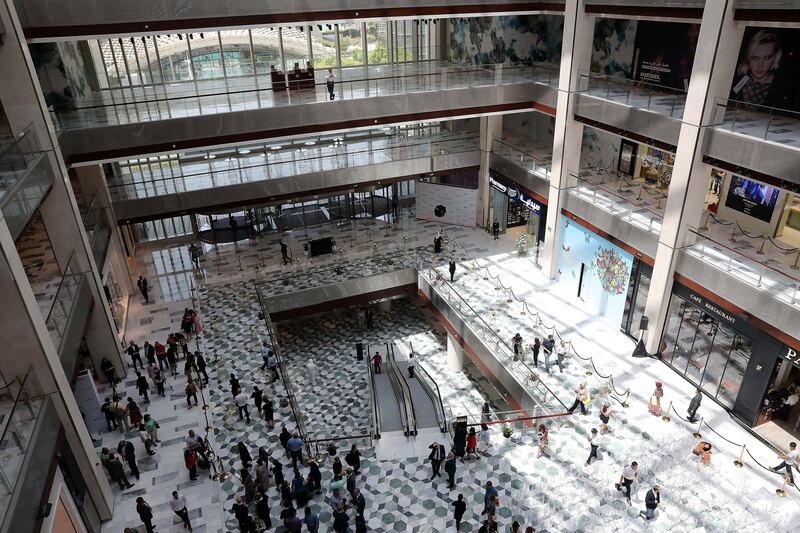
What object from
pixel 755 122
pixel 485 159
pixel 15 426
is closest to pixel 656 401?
pixel 755 122

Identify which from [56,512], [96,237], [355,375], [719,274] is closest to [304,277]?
[355,375]

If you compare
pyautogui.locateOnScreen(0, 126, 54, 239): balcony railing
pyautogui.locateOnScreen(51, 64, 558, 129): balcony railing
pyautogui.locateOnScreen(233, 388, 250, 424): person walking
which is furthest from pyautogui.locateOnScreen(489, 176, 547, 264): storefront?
pyautogui.locateOnScreen(0, 126, 54, 239): balcony railing

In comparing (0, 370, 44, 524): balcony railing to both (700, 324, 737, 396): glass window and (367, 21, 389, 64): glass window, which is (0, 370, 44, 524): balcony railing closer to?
(700, 324, 737, 396): glass window

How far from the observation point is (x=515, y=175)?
23531mm

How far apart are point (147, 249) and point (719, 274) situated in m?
23.6

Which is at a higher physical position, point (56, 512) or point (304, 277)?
point (56, 512)

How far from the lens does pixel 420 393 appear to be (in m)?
18.4

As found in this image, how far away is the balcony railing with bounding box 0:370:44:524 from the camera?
817 centimetres

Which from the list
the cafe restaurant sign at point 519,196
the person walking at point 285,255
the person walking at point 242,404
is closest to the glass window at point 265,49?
the person walking at point 285,255

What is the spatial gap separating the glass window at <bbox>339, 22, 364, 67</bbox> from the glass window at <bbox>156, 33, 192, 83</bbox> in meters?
Answer: 7.12

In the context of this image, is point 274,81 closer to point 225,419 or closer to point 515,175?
point 515,175

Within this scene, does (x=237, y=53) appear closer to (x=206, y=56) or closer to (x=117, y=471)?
(x=206, y=56)

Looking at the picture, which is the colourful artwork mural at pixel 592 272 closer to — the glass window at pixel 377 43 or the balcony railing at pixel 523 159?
the balcony railing at pixel 523 159

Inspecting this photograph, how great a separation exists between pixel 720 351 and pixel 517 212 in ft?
40.2
